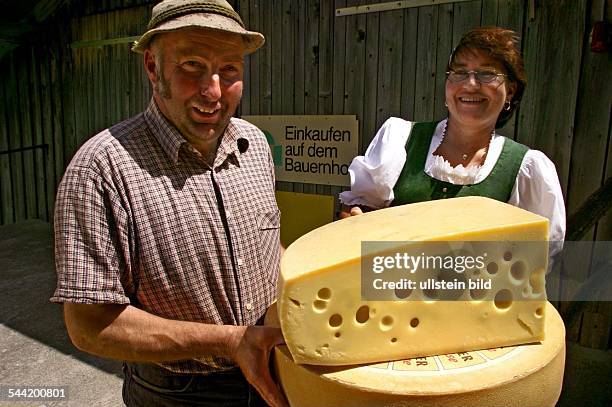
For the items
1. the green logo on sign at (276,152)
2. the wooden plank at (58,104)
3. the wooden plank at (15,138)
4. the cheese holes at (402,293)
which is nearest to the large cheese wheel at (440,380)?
the cheese holes at (402,293)

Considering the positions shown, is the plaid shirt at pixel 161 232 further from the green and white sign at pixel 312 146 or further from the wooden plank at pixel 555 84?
the green and white sign at pixel 312 146

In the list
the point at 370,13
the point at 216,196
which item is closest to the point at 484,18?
the point at 370,13

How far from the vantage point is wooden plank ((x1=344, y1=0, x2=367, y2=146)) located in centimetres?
352

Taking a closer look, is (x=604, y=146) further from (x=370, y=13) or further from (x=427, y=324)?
(x=427, y=324)

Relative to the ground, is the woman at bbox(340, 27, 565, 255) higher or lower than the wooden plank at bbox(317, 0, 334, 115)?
lower

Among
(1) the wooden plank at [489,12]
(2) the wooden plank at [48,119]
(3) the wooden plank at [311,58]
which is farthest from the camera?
(2) the wooden plank at [48,119]

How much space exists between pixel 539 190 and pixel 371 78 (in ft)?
6.99

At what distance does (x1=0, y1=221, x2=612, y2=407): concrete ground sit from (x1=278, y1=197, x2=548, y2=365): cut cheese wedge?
6.91 feet

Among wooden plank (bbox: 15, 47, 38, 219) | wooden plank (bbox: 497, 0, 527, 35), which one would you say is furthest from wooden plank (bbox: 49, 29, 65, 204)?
wooden plank (bbox: 497, 0, 527, 35)

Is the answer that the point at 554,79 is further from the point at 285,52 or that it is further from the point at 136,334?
the point at 136,334

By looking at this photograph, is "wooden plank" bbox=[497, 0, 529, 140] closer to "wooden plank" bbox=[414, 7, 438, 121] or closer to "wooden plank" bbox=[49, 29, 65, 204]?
"wooden plank" bbox=[414, 7, 438, 121]

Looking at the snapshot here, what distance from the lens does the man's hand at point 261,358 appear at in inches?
43.4

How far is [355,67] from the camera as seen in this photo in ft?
11.7

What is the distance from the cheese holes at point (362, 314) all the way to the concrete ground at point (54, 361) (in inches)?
91.5
